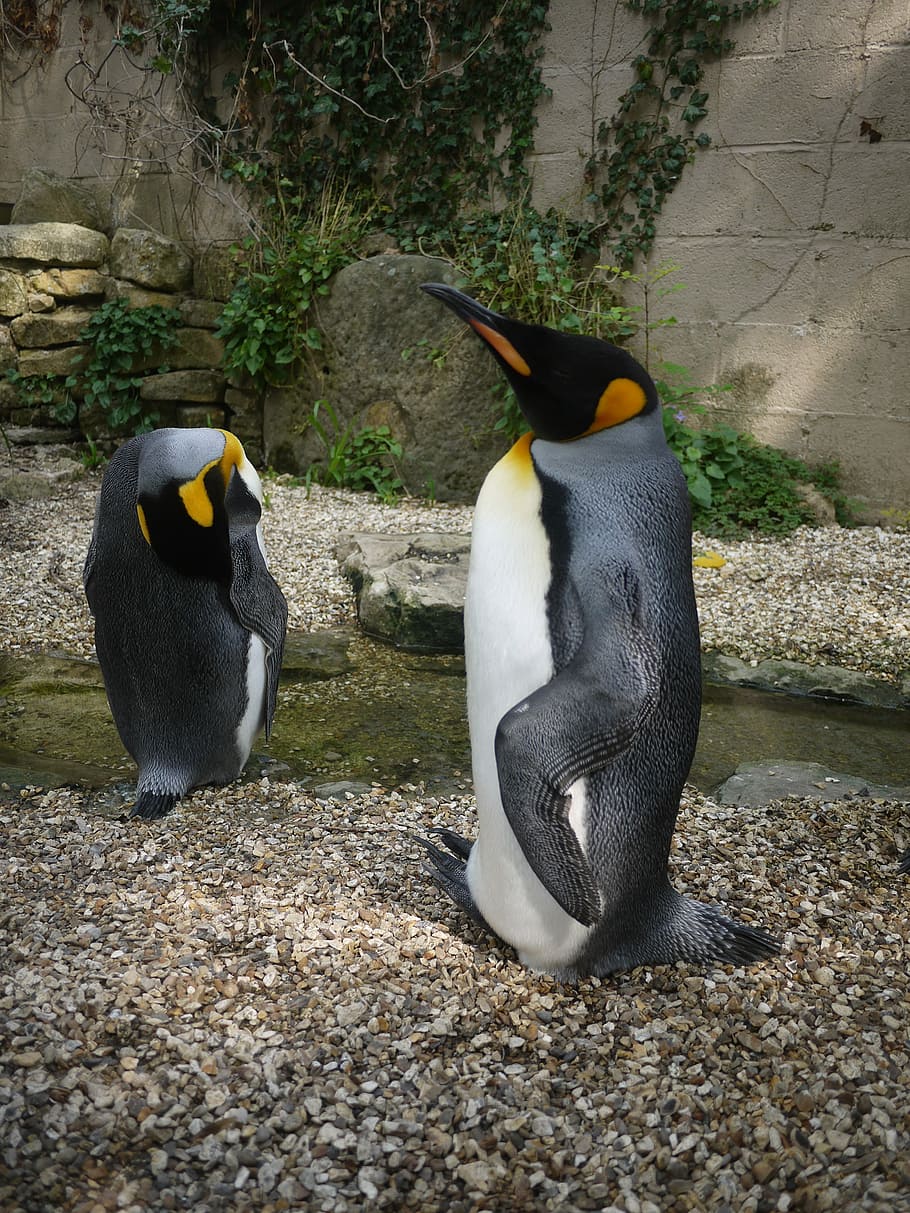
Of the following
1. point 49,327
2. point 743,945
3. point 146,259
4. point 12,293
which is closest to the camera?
point 743,945

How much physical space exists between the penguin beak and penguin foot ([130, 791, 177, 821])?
4.91 feet

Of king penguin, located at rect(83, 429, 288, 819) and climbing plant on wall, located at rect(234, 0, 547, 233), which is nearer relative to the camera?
king penguin, located at rect(83, 429, 288, 819)

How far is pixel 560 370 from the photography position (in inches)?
63.9

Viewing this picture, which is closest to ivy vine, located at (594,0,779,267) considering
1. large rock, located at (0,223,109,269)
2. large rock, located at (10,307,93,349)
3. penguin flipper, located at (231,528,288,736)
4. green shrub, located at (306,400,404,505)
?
green shrub, located at (306,400,404,505)

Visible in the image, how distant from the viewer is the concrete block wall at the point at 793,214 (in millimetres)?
5457

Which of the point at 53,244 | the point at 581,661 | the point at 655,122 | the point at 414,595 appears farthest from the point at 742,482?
the point at 53,244

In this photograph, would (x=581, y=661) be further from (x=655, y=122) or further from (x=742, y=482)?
(x=655, y=122)

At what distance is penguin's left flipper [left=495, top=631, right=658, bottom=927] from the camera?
157 centimetres

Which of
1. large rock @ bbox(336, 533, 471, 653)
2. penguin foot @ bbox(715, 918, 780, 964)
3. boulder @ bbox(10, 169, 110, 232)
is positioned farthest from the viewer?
boulder @ bbox(10, 169, 110, 232)

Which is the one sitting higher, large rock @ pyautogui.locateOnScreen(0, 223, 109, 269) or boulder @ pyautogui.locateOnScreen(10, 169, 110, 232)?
boulder @ pyautogui.locateOnScreen(10, 169, 110, 232)

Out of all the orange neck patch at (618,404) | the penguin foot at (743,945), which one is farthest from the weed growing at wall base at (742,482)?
the orange neck patch at (618,404)

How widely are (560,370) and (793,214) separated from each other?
4770 millimetres

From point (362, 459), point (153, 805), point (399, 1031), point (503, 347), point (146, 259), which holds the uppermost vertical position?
point (146, 259)

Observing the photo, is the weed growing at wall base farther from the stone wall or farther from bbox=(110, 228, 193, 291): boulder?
bbox=(110, 228, 193, 291): boulder
